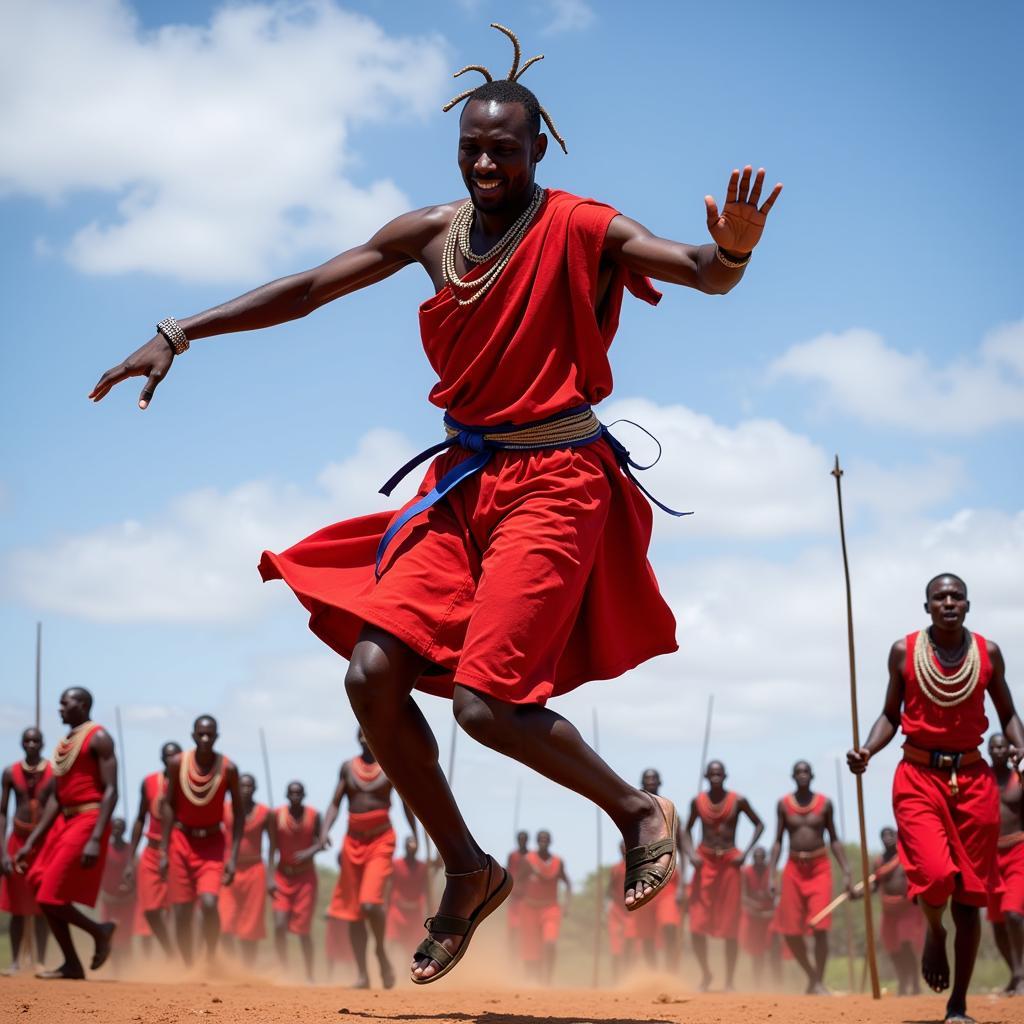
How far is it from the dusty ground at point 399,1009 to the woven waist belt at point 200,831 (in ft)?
14.1

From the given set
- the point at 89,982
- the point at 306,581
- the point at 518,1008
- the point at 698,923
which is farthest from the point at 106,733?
the point at 698,923

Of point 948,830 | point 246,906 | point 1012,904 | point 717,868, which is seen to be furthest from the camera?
point 246,906

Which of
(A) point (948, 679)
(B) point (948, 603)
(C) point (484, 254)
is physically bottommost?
(A) point (948, 679)

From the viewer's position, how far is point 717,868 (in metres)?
19.2

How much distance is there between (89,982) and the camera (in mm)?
10492

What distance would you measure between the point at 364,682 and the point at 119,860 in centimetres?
1905

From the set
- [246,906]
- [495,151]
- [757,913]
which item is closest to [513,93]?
[495,151]

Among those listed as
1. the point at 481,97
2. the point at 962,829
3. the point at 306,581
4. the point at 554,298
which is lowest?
the point at 962,829

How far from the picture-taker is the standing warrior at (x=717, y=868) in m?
18.7

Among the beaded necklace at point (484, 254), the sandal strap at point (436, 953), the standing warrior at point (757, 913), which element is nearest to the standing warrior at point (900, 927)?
the standing warrior at point (757, 913)

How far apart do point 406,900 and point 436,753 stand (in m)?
19.0

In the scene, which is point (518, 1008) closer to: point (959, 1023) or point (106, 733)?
point (959, 1023)

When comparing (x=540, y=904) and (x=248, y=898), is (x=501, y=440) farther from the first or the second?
(x=540, y=904)

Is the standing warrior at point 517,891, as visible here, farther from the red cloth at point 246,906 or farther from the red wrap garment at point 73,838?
the red wrap garment at point 73,838
